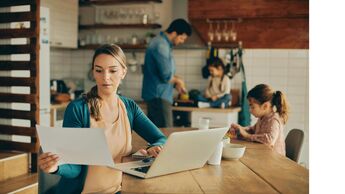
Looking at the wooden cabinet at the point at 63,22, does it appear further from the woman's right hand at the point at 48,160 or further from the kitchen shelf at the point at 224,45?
the woman's right hand at the point at 48,160

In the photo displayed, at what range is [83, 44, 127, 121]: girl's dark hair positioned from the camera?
1.44 metres

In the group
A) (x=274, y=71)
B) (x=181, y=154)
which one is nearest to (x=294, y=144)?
(x=181, y=154)

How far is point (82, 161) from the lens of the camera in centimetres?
122

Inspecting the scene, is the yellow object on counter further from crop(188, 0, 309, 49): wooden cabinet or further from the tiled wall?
crop(188, 0, 309, 49): wooden cabinet

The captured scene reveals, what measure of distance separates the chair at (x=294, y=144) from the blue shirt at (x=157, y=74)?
855mm

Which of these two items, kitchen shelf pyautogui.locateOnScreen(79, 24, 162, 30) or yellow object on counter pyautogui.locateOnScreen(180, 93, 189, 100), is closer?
yellow object on counter pyautogui.locateOnScreen(180, 93, 189, 100)

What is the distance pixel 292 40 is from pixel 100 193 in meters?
2.75

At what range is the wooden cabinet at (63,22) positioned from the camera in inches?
151

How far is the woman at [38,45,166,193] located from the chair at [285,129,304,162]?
0.80m

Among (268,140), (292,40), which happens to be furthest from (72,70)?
(268,140)

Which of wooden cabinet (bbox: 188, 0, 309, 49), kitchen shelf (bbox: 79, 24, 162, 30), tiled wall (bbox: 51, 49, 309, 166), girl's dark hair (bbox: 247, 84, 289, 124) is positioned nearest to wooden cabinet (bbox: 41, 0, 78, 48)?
kitchen shelf (bbox: 79, 24, 162, 30)

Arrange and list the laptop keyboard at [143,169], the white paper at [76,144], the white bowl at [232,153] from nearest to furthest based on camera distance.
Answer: the white paper at [76,144] → the laptop keyboard at [143,169] → the white bowl at [232,153]

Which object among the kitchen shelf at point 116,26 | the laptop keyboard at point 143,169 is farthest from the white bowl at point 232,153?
the kitchen shelf at point 116,26

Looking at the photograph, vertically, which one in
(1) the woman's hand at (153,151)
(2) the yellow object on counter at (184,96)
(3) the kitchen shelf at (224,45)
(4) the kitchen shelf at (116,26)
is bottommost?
(1) the woman's hand at (153,151)
